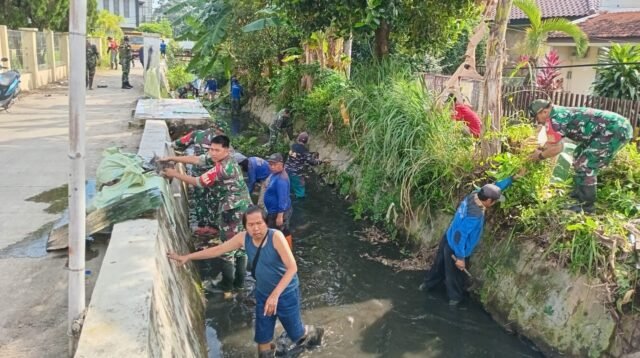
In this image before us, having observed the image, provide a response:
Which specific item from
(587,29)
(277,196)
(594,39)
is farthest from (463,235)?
(587,29)

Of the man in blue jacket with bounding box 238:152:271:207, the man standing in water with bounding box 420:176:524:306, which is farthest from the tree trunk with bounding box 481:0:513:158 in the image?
the man in blue jacket with bounding box 238:152:271:207

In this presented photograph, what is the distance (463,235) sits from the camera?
6.20m

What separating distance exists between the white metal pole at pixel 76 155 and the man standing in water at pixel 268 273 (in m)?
1.46

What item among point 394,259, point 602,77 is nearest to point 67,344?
point 394,259

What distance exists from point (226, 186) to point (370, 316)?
2.21 m

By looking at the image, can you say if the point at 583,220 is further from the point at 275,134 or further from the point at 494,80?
the point at 275,134

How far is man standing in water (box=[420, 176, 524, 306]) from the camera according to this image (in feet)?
20.2

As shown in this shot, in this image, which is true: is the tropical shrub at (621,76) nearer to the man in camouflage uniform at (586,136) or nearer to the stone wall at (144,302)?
the man in camouflage uniform at (586,136)

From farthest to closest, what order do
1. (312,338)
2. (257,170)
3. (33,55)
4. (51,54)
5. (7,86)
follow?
(51,54) < (33,55) < (7,86) < (257,170) < (312,338)

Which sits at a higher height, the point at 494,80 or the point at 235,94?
the point at 494,80

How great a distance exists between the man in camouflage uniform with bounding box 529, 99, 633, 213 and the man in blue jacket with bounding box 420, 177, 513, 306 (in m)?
0.73

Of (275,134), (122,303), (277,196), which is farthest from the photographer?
(275,134)

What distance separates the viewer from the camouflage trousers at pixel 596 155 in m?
6.05

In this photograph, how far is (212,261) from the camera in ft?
24.7
